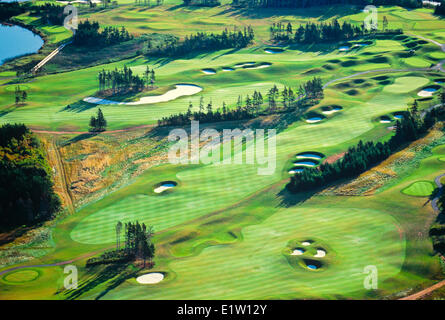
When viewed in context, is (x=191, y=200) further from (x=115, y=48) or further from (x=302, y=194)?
(x=115, y=48)

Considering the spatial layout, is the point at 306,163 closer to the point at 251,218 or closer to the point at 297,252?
the point at 251,218

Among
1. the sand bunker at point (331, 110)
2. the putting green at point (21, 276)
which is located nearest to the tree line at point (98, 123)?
the sand bunker at point (331, 110)

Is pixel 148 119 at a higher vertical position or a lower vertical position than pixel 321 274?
higher

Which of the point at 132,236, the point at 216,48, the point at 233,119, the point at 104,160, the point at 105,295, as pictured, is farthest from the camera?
the point at 216,48

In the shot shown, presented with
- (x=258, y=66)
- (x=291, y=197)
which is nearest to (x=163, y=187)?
(x=291, y=197)

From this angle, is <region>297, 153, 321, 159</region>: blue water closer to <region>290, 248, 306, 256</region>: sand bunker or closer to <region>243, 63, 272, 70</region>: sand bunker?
<region>290, 248, 306, 256</region>: sand bunker

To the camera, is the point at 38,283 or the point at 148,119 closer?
the point at 38,283

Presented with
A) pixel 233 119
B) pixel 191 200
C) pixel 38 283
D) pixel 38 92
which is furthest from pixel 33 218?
pixel 38 92
